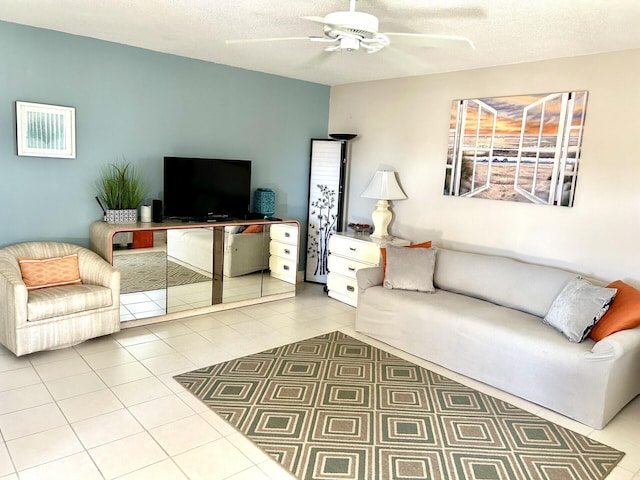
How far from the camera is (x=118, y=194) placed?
424 centimetres

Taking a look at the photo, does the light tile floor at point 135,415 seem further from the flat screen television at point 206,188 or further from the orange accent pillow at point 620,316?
the flat screen television at point 206,188

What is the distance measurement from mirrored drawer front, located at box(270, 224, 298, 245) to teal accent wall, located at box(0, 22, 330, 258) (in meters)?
0.73

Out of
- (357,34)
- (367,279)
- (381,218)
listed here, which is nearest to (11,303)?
(367,279)

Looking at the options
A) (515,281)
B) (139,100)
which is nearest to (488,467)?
(515,281)

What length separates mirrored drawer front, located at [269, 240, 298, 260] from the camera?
16.4 ft

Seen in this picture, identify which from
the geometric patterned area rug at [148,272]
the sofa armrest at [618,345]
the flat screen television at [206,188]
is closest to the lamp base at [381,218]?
the flat screen television at [206,188]

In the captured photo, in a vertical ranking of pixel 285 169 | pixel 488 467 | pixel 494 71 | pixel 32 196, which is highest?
pixel 494 71

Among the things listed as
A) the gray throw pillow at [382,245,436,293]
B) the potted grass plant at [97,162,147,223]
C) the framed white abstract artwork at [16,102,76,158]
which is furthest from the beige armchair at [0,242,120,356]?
the gray throw pillow at [382,245,436,293]

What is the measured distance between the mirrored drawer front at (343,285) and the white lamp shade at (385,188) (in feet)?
3.12

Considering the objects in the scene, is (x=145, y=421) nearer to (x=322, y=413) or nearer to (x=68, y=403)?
(x=68, y=403)

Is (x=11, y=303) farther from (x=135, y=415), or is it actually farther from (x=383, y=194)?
(x=383, y=194)

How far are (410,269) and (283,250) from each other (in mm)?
1531

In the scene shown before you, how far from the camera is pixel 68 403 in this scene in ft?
9.23

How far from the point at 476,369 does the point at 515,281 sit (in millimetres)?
838
